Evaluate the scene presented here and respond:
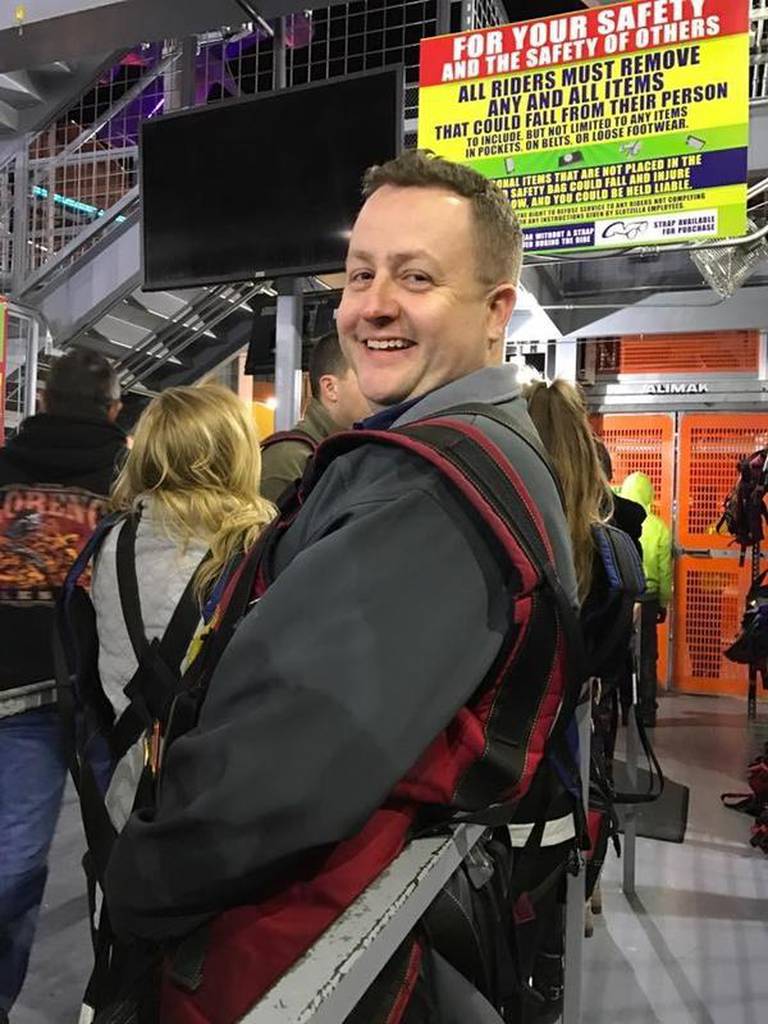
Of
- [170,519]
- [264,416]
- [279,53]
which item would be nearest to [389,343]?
[170,519]

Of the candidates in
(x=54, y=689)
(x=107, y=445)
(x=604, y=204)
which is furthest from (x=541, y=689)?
(x=604, y=204)

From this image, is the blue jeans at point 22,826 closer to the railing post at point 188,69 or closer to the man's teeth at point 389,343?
the man's teeth at point 389,343

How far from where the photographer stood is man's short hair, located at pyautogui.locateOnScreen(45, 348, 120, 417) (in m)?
2.58

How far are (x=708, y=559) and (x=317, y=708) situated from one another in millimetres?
8771

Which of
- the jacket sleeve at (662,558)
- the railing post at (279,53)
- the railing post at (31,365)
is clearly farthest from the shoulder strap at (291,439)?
the jacket sleeve at (662,558)

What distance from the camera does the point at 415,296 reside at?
121 cm

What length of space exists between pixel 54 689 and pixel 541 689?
1687 mm

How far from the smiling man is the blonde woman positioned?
3.70 feet

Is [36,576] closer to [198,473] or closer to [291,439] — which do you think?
[198,473]

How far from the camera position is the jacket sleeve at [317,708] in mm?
862

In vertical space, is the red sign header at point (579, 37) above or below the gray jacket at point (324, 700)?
above

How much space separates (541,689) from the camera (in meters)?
1.08

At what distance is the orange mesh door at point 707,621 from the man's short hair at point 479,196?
8.29 meters

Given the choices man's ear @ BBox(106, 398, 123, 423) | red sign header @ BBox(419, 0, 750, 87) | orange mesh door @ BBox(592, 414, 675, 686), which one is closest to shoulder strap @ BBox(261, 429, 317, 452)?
man's ear @ BBox(106, 398, 123, 423)
